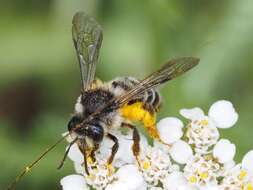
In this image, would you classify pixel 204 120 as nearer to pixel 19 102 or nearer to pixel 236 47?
pixel 236 47

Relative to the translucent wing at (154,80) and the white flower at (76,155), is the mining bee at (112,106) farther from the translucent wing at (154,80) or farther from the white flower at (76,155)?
the white flower at (76,155)

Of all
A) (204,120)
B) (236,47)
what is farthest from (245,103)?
(204,120)

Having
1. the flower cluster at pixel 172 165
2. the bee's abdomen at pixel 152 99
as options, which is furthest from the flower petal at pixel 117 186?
the bee's abdomen at pixel 152 99

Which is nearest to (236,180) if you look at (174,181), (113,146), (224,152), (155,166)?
(224,152)

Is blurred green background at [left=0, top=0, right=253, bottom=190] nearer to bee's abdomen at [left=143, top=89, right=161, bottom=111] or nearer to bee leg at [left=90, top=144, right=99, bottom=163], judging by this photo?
bee's abdomen at [left=143, top=89, right=161, bottom=111]

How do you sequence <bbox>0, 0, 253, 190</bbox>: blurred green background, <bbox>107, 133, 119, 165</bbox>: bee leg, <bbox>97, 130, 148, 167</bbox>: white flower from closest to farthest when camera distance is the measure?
<bbox>107, 133, 119, 165</bbox>: bee leg, <bbox>97, 130, 148, 167</bbox>: white flower, <bbox>0, 0, 253, 190</bbox>: blurred green background

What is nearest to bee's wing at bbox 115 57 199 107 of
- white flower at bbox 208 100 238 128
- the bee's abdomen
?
the bee's abdomen

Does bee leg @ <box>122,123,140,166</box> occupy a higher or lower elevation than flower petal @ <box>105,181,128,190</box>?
higher

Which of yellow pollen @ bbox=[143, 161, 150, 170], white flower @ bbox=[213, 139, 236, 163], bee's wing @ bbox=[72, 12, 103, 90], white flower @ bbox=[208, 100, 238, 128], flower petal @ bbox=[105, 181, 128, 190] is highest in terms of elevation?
bee's wing @ bbox=[72, 12, 103, 90]
